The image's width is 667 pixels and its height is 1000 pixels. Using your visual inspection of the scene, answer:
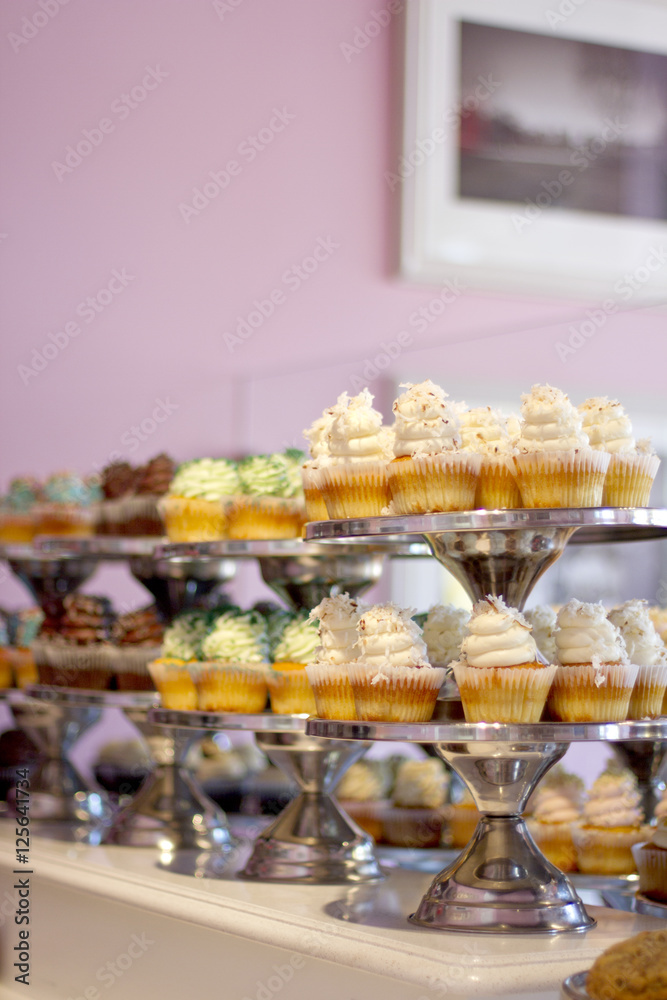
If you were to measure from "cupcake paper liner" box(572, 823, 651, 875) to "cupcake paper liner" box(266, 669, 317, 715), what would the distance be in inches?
26.3

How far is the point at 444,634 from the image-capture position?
8.61ft

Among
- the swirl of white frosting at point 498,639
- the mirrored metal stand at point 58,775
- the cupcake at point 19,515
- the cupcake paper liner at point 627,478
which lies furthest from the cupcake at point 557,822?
the cupcake at point 19,515

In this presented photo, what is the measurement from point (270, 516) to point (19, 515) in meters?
1.20

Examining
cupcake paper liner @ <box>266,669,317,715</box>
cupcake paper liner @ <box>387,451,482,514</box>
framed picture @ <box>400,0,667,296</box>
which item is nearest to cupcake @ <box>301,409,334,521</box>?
cupcake paper liner @ <box>387,451,482,514</box>

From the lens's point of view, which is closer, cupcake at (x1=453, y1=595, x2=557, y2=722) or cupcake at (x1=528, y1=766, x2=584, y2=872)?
cupcake at (x1=453, y1=595, x2=557, y2=722)

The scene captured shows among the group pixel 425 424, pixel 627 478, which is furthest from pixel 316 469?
pixel 627 478

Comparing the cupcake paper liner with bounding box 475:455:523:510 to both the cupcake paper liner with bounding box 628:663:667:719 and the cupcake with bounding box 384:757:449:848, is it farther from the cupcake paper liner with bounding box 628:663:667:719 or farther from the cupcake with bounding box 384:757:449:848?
the cupcake with bounding box 384:757:449:848

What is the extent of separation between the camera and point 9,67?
15.3 feet

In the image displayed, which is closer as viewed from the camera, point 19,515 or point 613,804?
point 613,804

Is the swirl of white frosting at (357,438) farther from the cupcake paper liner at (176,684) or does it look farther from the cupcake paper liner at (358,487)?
the cupcake paper liner at (176,684)

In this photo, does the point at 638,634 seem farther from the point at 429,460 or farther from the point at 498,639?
the point at 429,460

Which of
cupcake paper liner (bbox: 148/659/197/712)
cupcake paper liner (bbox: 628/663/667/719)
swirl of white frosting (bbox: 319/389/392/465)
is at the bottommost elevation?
cupcake paper liner (bbox: 148/659/197/712)

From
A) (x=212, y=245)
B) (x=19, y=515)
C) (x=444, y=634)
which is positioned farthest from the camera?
(x=212, y=245)

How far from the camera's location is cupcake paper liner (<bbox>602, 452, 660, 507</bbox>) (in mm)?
2295
